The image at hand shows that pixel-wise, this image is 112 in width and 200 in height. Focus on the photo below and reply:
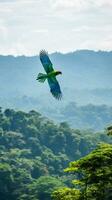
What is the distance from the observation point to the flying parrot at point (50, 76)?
43.3 feet

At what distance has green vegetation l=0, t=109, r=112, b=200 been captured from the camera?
10575cm

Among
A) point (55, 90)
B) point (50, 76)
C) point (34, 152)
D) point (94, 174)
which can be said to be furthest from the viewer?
point (34, 152)

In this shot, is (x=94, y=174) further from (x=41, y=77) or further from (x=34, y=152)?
(x=34, y=152)

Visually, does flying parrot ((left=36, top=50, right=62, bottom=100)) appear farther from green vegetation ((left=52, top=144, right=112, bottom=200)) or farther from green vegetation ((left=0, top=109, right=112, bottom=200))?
green vegetation ((left=0, top=109, right=112, bottom=200))

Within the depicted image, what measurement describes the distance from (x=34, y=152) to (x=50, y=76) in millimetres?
149380

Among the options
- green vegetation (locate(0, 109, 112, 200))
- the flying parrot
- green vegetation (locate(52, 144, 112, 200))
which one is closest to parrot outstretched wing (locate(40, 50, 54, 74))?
the flying parrot

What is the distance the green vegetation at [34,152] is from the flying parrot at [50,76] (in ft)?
289

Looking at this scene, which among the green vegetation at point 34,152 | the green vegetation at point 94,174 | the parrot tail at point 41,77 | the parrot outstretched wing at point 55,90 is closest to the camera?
the parrot outstretched wing at point 55,90

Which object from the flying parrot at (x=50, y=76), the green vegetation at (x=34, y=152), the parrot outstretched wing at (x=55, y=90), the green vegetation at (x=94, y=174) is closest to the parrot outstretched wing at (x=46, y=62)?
the flying parrot at (x=50, y=76)

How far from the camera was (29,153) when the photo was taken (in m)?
155

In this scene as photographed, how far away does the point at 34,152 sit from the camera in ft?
532

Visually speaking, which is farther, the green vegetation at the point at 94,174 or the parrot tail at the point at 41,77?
the green vegetation at the point at 94,174

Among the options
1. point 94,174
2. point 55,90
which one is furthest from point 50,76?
point 94,174

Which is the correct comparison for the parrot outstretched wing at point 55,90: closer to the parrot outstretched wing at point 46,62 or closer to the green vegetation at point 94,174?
the parrot outstretched wing at point 46,62
